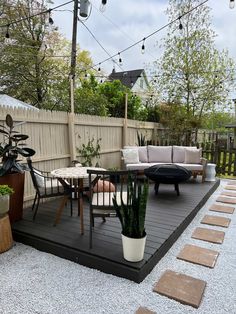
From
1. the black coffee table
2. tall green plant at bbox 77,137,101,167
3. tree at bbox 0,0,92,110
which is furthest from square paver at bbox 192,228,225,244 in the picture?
tree at bbox 0,0,92,110

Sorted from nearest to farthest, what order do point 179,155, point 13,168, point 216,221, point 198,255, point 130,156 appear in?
1. point 198,255
2. point 13,168
3. point 216,221
4. point 130,156
5. point 179,155

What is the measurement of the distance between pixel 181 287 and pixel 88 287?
32.1 inches

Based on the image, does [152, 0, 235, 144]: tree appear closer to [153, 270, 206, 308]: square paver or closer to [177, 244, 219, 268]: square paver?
[177, 244, 219, 268]: square paver

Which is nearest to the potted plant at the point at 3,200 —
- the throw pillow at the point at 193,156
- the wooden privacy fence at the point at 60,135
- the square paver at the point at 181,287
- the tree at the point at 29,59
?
the wooden privacy fence at the point at 60,135

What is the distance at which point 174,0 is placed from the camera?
7711 millimetres

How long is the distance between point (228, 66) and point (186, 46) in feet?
5.47

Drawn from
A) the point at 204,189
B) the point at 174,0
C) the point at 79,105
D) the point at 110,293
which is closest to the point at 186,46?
the point at 174,0

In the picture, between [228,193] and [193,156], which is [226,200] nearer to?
[228,193]

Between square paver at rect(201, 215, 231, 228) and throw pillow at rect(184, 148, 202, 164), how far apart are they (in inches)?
80.5

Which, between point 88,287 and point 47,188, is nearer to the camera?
point 88,287

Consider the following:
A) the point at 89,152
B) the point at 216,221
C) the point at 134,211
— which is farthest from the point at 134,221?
the point at 89,152

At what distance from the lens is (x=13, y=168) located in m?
2.90

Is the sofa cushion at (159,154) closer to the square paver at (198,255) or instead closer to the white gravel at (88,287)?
the square paver at (198,255)

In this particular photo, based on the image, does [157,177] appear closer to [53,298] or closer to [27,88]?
[53,298]
